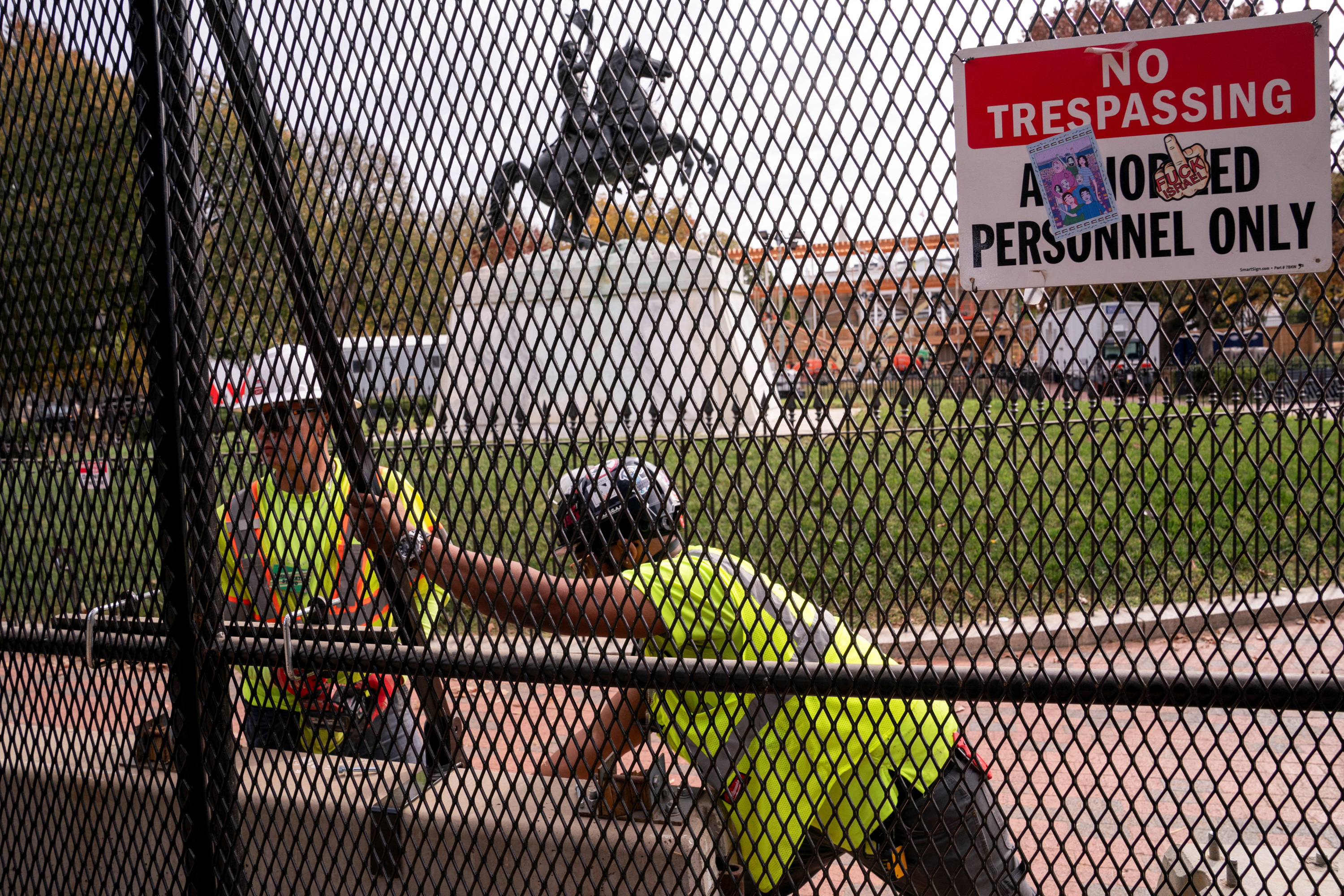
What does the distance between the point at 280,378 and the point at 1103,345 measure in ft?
5.78

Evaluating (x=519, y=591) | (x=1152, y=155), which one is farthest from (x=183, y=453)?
(x=1152, y=155)

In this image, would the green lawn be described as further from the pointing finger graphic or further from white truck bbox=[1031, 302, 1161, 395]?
the pointing finger graphic

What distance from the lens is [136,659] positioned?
2.46 meters

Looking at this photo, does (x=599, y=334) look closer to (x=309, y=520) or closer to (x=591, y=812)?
(x=309, y=520)

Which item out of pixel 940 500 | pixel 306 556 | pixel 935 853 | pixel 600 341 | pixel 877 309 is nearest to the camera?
pixel 940 500

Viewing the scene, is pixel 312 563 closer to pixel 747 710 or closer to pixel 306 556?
pixel 306 556

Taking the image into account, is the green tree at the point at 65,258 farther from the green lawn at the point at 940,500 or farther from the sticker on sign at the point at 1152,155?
the sticker on sign at the point at 1152,155

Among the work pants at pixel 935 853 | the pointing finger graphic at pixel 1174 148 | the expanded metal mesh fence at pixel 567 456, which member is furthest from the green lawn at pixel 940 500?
the work pants at pixel 935 853

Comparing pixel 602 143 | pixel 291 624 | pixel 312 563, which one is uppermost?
pixel 602 143

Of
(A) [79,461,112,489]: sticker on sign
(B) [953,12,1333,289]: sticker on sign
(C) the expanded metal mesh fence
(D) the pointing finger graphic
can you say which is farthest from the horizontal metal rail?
(D) the pointing finger graphic

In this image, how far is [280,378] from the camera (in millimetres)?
2424

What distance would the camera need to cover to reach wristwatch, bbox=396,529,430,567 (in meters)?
2.19

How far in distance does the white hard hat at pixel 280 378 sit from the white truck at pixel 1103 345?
4.66 ft

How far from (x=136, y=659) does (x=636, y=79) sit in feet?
5.77
